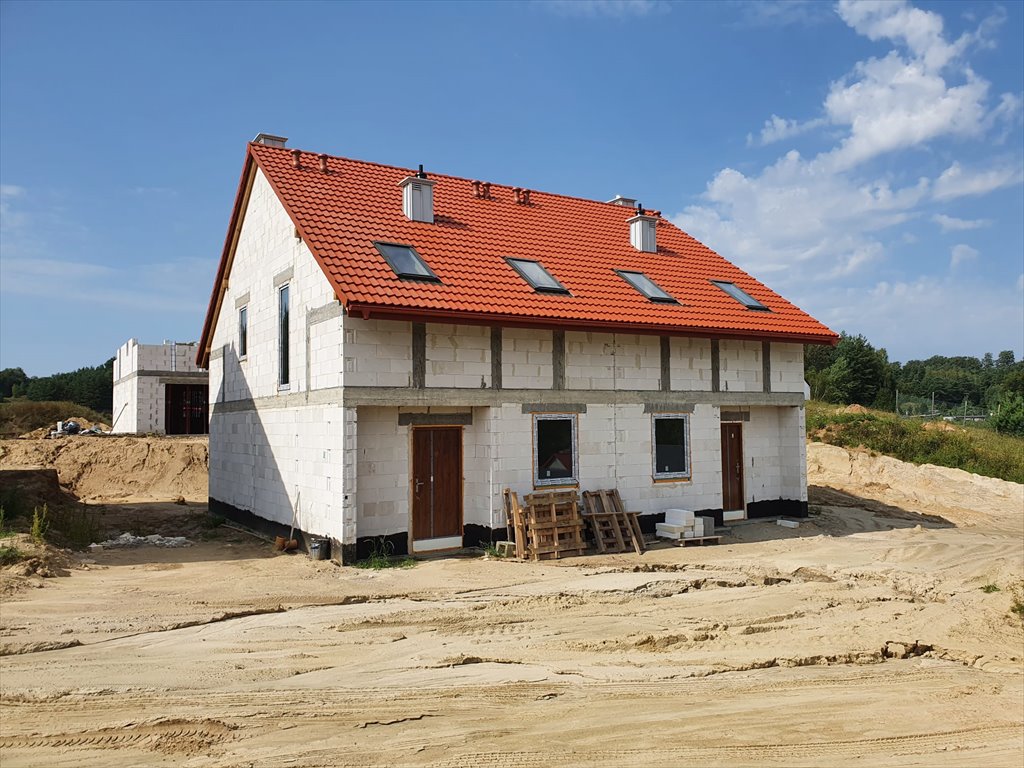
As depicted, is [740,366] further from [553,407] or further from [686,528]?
[553,407]

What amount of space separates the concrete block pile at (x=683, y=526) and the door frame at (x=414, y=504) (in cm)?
396

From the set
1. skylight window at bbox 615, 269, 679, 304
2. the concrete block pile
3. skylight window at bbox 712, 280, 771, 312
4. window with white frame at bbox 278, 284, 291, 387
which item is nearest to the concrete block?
the concrete block pile

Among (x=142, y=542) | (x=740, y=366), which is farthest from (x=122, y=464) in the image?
(x=740, y=366)

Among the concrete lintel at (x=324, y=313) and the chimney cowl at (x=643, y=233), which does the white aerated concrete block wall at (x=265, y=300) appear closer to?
the concrete lintel at (x=324, y=313)

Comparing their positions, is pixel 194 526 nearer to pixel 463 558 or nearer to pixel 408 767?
pixel 463 558

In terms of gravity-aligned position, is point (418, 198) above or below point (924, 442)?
above

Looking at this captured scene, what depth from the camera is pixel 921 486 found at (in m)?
22.1

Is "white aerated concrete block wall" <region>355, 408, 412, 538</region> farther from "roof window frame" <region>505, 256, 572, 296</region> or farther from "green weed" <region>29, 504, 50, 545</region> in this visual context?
"green weed" <region>29, 504, 50, 545</region>

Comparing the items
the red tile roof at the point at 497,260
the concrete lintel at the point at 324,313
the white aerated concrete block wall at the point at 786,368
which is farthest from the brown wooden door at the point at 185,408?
the white aerated concrete block wall at the point at 786,368

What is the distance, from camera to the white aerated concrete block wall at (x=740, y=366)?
52.7ft

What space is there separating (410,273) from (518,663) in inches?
293

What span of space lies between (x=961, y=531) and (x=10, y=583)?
58.6ft

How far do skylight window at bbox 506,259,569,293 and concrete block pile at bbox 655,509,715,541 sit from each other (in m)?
4.81

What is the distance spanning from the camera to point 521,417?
1343 centimetres
